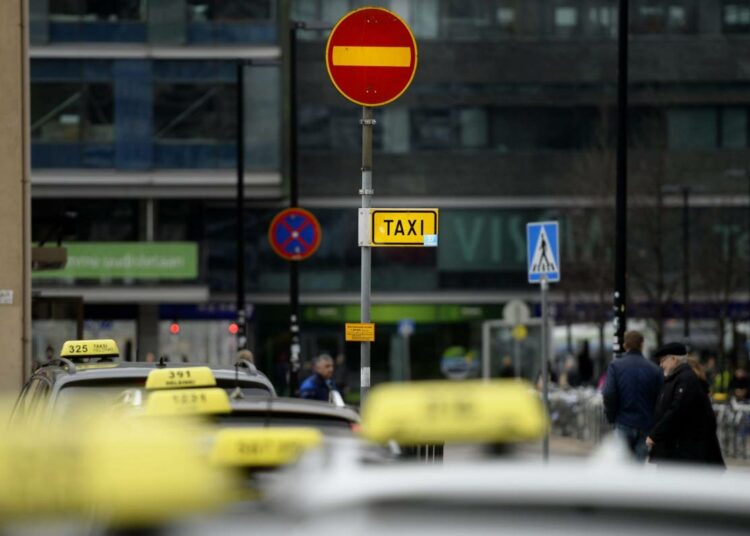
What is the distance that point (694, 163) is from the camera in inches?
2350

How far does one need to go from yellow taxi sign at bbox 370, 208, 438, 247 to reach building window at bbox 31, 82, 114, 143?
133 ft

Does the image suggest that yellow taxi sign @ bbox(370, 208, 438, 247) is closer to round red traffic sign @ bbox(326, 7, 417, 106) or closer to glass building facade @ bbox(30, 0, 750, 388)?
round red traffic sign @ bbox(326, 7, 417, 106)

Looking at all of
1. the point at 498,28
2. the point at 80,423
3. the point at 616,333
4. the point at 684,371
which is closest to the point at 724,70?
the point at 498,28

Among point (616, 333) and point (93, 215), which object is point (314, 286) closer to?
point (93, 215)

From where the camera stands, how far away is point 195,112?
53.7m

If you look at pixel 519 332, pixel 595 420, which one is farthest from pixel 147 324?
pixel 595 420

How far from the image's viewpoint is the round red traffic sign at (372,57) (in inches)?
517

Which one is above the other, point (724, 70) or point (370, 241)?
point (724, 70)

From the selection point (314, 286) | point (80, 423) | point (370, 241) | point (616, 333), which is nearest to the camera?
point (80, 423)

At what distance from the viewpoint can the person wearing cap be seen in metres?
15.0

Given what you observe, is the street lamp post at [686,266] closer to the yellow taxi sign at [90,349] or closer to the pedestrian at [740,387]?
the pedestrian at [740,387]

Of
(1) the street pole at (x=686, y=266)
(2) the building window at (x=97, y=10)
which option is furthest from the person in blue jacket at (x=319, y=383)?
(2) the building window at (x=97, y=10)

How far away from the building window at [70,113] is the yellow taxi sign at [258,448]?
48984 mm

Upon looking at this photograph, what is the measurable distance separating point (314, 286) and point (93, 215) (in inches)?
299
